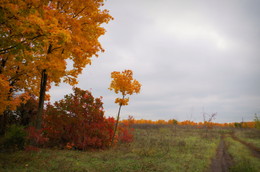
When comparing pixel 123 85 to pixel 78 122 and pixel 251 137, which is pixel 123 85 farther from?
pixel 251 137

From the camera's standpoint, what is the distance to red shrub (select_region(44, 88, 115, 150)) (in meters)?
12.2

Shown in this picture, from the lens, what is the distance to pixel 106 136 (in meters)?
13.4

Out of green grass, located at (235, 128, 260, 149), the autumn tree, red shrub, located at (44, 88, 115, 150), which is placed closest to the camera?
the autumn tree

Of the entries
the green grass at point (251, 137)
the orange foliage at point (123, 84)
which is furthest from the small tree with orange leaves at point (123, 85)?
the green grass at point (251, 137)

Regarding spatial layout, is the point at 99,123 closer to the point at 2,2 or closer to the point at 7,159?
the point at 7,159

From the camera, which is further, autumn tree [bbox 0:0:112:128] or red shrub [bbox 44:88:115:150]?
red shrub [bbox 44:88:115:150]

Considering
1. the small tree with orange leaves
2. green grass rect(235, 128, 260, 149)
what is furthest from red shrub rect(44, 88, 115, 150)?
green grass rect(235, 128, 260, 149)

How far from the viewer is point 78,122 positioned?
486 inches

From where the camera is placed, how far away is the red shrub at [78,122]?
40.2 ft

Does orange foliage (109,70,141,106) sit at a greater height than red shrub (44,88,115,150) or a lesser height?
greater

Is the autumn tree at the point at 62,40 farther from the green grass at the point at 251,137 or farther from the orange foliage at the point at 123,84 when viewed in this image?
the green grass at the point at 251,137

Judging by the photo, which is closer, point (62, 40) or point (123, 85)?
point (62, 40)

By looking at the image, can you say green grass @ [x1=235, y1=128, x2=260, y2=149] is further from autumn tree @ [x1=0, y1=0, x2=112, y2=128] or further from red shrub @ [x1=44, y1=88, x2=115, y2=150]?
autumn tree @ [x1=0, y1=0, x2=112, y2=128]

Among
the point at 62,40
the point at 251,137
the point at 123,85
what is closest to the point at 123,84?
the point at 123,85
